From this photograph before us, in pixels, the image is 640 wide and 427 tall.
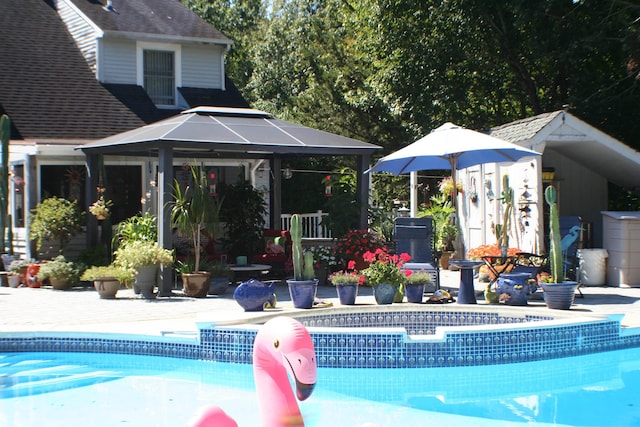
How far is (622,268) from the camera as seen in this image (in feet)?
41.0

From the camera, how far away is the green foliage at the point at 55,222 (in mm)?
14258

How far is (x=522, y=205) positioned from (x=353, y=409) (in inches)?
276

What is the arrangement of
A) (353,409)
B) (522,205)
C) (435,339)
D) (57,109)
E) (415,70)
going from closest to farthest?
(353,409) → (435,339) → (522,205) → (57,109) → (415,70)

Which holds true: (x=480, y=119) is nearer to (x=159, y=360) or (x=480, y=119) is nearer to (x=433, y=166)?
(x=433, y=166)

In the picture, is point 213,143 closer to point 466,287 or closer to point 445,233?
point 466,287

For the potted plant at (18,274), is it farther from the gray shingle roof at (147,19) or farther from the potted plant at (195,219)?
the gray shingle roof at (147,19)

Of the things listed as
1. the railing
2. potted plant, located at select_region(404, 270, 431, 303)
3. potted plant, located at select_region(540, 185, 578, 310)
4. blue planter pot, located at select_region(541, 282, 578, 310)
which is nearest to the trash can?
potted plant, located at select_region(540, 185, 578, 310)

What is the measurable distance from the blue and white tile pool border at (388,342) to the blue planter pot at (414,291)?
1.45 m

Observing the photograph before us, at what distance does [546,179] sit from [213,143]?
651 cm

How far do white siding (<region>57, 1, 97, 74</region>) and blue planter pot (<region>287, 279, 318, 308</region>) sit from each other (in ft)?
35.5

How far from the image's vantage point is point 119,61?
18750 millimetres

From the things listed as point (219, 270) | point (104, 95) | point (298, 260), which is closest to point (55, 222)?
point (219, 270)

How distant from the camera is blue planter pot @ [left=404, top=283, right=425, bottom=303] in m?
10.7

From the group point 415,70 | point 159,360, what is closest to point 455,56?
point 415,70
